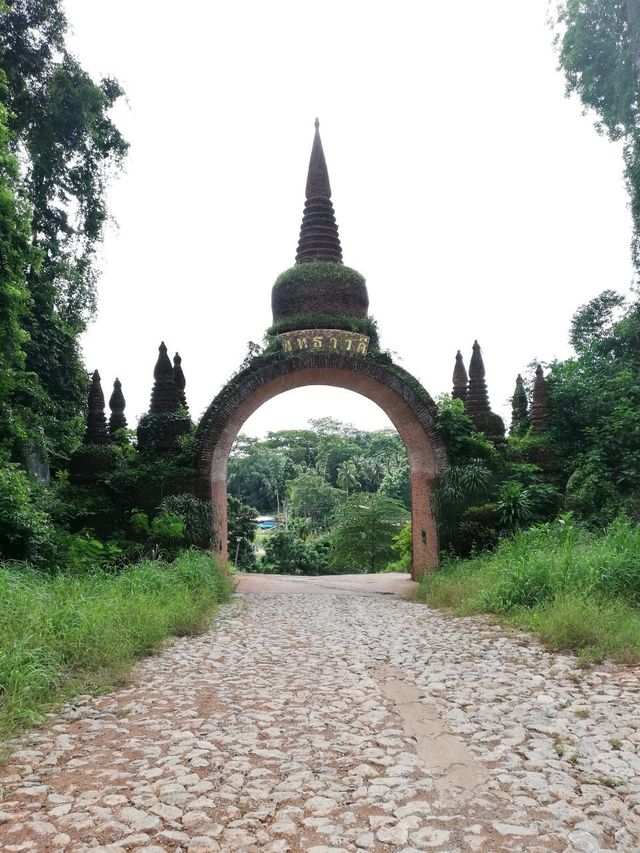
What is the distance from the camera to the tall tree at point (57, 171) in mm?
11977

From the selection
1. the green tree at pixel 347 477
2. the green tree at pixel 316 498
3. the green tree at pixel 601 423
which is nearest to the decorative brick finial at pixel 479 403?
the green tree at pixel 601 423

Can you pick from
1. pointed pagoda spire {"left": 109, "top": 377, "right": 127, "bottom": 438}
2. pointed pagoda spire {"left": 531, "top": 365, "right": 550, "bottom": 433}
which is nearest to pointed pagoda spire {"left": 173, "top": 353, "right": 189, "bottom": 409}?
pointed pagoda spire {"left": 109, "top": 377, "right": 127, "bottom": 438}

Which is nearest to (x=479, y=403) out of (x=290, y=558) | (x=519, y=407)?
(x=519, y=407)

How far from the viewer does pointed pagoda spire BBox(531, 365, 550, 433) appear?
1262 centimetres

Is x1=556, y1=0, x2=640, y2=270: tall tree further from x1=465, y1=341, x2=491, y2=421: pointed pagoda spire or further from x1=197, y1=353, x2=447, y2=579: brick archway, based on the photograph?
x1=197, y1=353, x2=447, y2=579: brick archway

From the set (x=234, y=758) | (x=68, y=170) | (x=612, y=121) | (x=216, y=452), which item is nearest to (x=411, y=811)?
(x=234, y=758)

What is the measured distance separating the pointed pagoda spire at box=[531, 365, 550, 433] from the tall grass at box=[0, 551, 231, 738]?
26.4 ft

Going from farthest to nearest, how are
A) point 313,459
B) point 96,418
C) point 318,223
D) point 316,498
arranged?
point 313,459, point 316,498, point 318,223, point 96,418

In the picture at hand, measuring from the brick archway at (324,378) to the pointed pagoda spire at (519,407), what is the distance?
143 inches

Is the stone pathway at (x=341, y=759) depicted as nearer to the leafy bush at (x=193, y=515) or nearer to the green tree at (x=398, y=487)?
the leafy bush at (x=193, y=515)

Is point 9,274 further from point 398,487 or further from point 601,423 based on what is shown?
point 398,487

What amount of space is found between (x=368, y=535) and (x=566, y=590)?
16.9 meters

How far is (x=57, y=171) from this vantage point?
13961mm

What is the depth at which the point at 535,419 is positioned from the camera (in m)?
12.7
